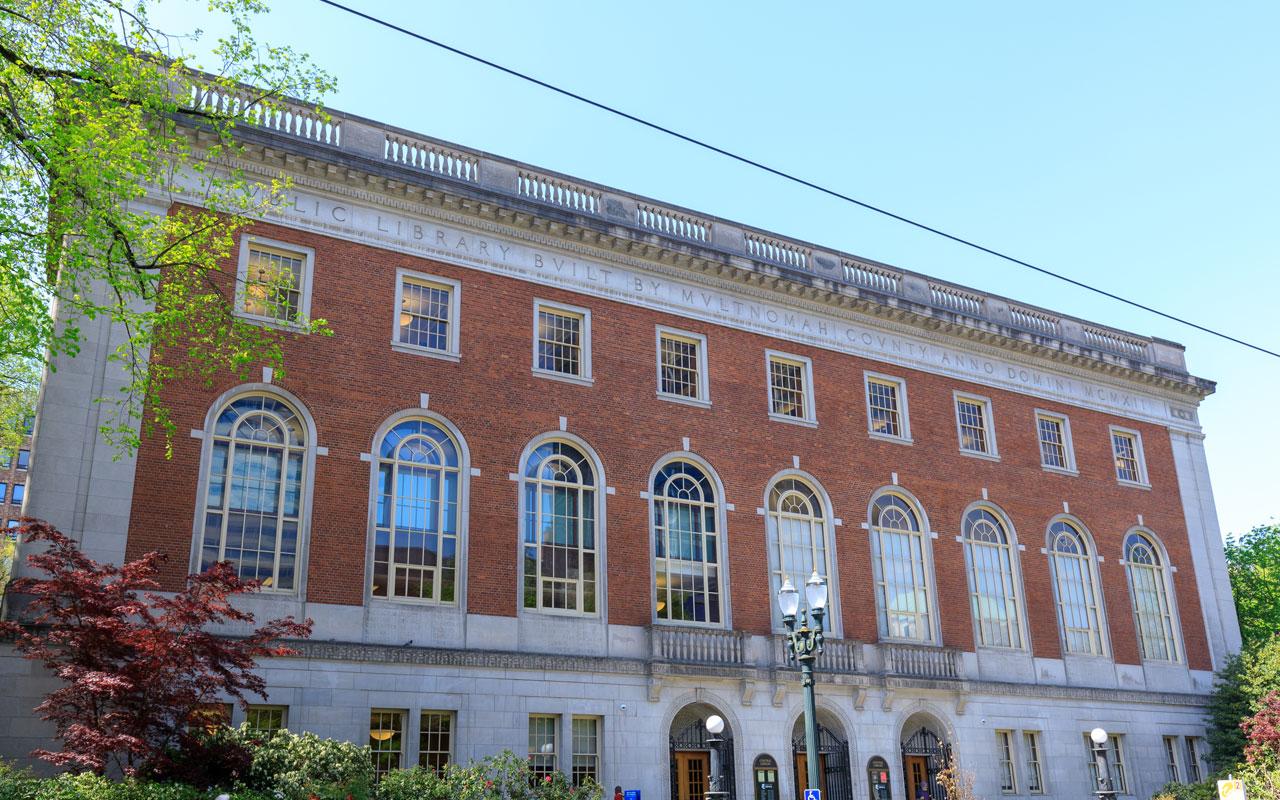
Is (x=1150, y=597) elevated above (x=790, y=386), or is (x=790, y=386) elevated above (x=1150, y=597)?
(x=790, y=386)

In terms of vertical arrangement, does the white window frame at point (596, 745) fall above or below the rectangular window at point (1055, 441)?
below

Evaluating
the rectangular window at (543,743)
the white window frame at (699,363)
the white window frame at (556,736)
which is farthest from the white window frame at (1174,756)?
the rectangular window at (543,743)

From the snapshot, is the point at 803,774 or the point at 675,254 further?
the point at 675,254

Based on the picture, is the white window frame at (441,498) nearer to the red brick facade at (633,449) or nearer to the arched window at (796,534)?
the red brick facade at (633,449)

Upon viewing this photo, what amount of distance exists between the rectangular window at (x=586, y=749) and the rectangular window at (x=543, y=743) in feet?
1.75

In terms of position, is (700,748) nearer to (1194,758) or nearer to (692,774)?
(692,774)

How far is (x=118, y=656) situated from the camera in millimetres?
18969

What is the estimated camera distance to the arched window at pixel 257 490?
23.2 meters

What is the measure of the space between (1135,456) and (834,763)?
56.3 feet

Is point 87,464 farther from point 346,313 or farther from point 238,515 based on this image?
point 346,313

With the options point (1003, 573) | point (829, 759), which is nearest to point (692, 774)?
point (829, 759)

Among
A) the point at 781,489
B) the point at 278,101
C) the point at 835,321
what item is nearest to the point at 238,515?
the point at 278,101

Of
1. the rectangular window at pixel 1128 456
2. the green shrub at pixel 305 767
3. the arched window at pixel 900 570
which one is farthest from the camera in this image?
the rectangular window at pixel 1128 456

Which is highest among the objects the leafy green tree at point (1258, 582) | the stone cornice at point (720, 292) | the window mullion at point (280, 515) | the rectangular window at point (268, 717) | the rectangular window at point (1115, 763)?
the stone cornice at point (720, 292)
